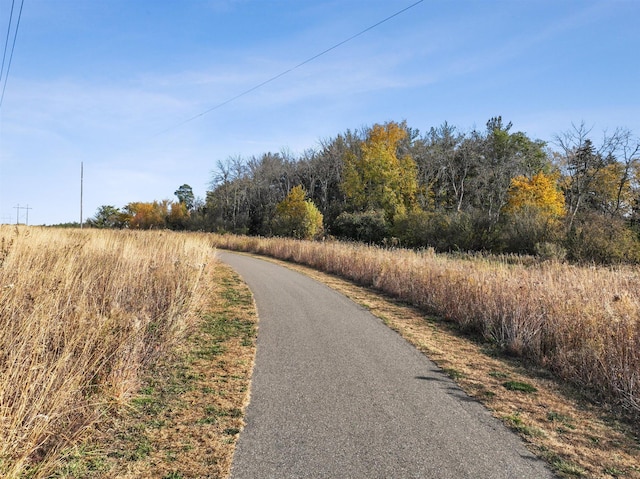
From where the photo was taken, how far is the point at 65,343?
408cm

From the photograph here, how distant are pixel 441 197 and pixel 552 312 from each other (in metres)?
52.0

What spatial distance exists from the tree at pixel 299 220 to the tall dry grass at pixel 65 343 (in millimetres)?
29517

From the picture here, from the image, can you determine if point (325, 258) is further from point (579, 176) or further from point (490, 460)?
point (579, 176)

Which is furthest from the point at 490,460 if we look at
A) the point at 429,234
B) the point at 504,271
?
the point at 429,234

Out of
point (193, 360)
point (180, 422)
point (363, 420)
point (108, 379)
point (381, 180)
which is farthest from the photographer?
point (381, 180)

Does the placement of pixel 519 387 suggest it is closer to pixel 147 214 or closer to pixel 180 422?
pixel 180 422

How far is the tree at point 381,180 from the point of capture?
162 feet

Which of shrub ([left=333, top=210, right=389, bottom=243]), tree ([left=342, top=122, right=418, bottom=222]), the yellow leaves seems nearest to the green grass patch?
shrub ([left=333, top=210, right=389, bottom=243])

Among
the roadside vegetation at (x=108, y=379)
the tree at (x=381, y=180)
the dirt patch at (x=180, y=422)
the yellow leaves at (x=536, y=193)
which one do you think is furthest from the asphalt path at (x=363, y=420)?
the tree at (x=381, y=180)

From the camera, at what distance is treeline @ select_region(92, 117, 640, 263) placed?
26219 mm

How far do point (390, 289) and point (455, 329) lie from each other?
14.8ft

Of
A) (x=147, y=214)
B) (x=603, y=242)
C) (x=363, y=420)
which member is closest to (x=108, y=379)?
(x=363, y=420)

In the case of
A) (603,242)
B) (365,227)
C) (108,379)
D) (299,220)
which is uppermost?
(299,220)

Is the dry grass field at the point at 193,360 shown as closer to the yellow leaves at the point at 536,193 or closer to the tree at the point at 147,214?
the yellow leaves at the point at 536,193
